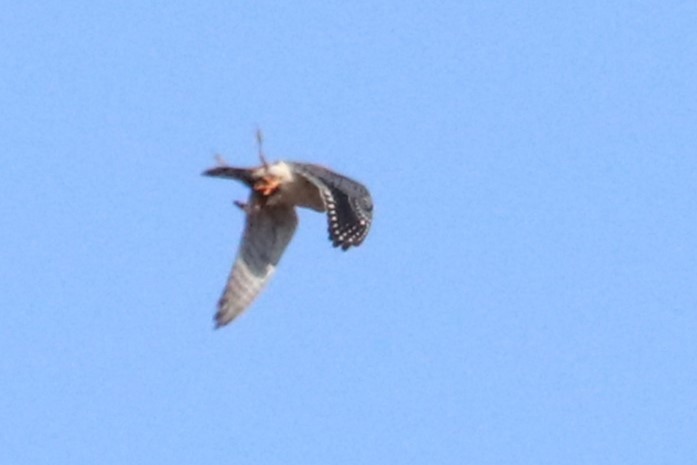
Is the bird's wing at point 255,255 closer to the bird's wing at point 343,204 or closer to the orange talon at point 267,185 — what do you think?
the orange talon at point 267,185

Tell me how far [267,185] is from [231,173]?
13.8 inches

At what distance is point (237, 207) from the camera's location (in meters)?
34.9

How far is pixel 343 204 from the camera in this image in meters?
33.5

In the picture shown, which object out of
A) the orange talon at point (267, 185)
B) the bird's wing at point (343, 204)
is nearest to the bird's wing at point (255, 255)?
the orange talon at point (267, 185)

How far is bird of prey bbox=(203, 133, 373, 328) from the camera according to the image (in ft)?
110

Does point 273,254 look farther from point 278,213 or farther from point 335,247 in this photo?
point 335,247

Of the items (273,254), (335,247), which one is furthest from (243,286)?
(335,247)

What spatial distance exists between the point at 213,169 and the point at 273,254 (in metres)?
1.62

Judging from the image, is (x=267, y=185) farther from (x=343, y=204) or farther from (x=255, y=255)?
(x=255, y=255)

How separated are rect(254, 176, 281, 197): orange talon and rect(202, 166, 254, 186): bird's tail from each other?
79mm

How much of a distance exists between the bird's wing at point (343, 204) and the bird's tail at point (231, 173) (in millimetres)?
435

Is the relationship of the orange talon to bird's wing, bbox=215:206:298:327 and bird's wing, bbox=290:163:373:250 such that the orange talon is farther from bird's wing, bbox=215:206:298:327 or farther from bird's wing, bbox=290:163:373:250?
bird's wing, bbox=215:206:298:327

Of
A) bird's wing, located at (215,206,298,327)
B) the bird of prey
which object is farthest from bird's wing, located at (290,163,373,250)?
bird's wing, located at (215,206,298,327)

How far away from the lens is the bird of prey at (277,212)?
33.4 meters
